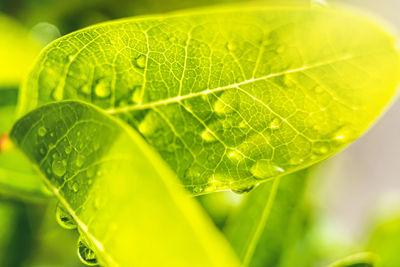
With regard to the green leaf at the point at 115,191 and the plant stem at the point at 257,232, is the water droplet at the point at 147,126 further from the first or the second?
the plant stem at the point at 257,232

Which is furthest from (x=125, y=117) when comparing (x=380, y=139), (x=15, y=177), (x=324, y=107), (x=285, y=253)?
(x=380, y=139)

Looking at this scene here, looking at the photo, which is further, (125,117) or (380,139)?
(380,139)

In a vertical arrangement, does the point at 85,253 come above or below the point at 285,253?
above

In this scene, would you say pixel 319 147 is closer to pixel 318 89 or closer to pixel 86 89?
pixel 318 89

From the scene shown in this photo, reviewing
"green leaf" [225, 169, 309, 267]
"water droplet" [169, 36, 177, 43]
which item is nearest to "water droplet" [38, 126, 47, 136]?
"water droplet" [169, 36, 177, 43]

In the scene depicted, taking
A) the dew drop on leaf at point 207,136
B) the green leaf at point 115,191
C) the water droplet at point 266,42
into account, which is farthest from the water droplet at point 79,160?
the water droplet at point 266,42

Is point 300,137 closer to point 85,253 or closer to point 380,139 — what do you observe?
point 85,253
